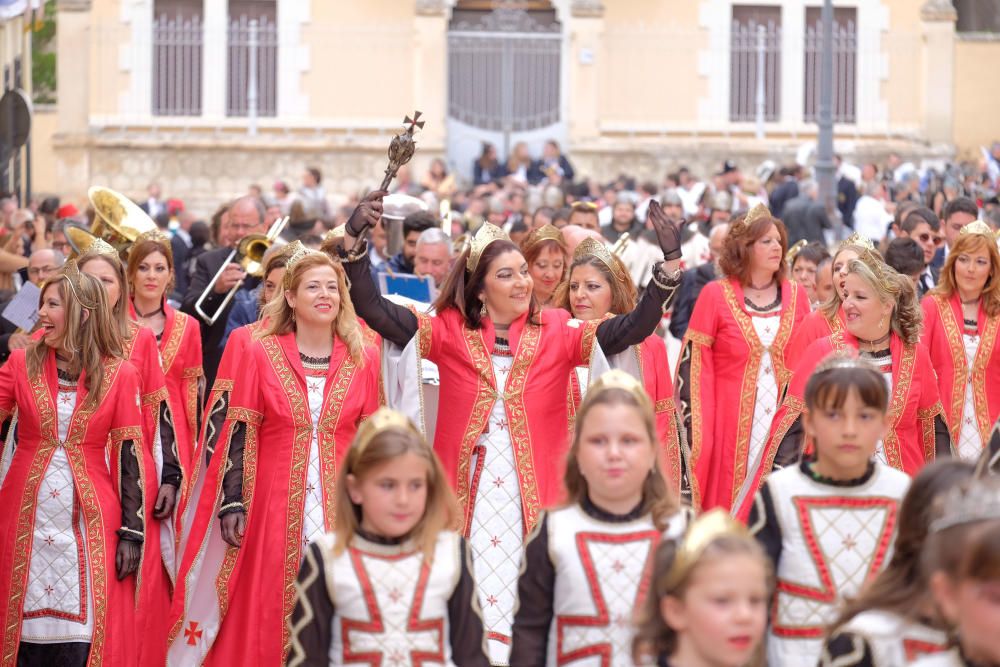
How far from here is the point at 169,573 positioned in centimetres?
828

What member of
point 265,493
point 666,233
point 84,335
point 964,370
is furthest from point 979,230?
point 84,335

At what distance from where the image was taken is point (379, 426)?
5305 mm

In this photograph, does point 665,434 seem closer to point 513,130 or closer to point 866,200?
point 866,200

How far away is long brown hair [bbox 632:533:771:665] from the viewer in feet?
14.7

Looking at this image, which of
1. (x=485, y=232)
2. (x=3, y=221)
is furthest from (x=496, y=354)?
(x=3, y=221)

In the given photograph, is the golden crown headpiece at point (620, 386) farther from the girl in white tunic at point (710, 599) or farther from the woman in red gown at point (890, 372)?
the woman in red gown at point (890, 372)

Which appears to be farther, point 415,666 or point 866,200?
point 866,200

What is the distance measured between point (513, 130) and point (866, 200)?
11097 mm

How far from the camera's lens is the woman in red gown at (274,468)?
7438 mm

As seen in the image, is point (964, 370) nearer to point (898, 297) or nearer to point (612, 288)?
point (898, 297)

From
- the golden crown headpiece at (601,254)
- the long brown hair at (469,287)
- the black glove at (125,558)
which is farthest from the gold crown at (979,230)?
the black glove at (125,558)

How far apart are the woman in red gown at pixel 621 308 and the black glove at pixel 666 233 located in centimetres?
129

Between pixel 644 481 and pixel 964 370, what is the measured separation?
13.9 feet

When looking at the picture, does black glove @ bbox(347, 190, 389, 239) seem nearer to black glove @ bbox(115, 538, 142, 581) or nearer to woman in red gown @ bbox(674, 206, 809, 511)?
black glove @ bbox(115, 538, 142, 581)
